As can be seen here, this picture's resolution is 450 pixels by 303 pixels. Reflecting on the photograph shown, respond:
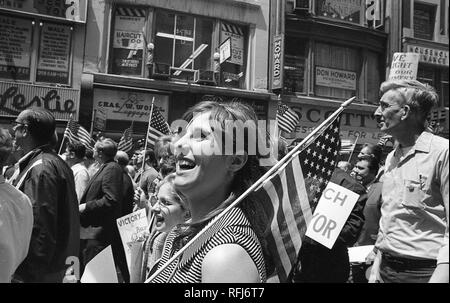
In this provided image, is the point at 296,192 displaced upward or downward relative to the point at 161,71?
downward

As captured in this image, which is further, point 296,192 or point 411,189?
point 411,189

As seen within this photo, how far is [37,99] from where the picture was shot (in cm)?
1509

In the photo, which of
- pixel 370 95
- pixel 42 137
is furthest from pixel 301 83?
pixel 42 137

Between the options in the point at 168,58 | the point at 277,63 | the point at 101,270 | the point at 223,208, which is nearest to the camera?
the point at 223,208

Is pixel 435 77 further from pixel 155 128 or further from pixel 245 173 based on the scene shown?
pixel 245 173

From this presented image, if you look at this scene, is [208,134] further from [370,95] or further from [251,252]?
[370,95]

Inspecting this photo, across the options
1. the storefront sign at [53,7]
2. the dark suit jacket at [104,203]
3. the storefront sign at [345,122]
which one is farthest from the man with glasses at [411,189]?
the storefront sign at [345,122]

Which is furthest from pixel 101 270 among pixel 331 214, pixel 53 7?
pixel 53 7

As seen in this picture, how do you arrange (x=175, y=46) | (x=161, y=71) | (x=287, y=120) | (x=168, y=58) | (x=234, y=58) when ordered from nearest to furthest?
1. (x=287, y=120)
2. (x=161, y=71)
3. (x=168, y=58)
4. (x=175, y=46)
5. (x=234, y=58)

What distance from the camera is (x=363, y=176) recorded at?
540 centimetres

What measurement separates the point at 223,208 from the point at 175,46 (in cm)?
1621

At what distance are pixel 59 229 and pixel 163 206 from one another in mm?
918
